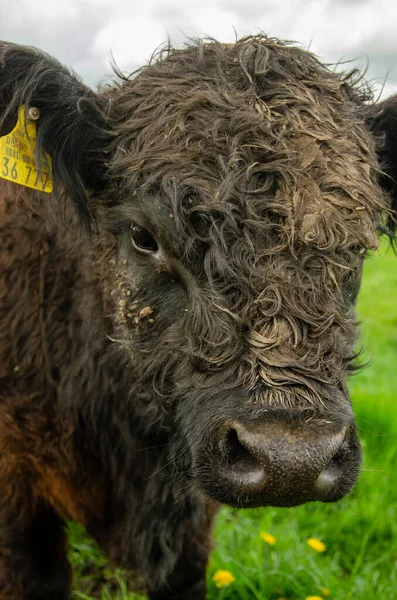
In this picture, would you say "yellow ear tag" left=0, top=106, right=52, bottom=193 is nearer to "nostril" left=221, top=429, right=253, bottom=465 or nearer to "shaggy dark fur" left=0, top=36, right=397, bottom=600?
"shaggy dark fur" left=0, top=36, right=397, bottom=600

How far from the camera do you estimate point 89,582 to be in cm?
378

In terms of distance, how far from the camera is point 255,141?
2379 millimetres

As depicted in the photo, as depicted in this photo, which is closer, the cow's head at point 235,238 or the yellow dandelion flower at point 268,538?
the cow's head at point 235,238

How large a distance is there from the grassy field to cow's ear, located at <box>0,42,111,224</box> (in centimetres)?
125

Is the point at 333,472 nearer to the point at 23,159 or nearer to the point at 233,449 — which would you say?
the point at 233,449

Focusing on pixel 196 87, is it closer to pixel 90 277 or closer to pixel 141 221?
pixel 141 221

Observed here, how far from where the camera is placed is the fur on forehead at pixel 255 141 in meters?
2.27

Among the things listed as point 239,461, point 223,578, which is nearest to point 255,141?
point 239,461

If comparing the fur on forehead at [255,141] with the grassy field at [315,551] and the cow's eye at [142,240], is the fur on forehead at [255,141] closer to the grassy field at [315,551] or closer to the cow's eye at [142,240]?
the cow's eye at [142,240]

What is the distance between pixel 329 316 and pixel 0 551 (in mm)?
1837

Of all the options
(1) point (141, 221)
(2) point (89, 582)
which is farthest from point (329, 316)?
(2) point (89, 582)

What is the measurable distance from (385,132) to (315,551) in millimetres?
2250

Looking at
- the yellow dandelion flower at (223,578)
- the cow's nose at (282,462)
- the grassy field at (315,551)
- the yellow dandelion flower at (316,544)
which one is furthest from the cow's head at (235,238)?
the yellow dandelion flower at (316,544)

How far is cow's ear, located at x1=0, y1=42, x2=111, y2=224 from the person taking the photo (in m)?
2.62
